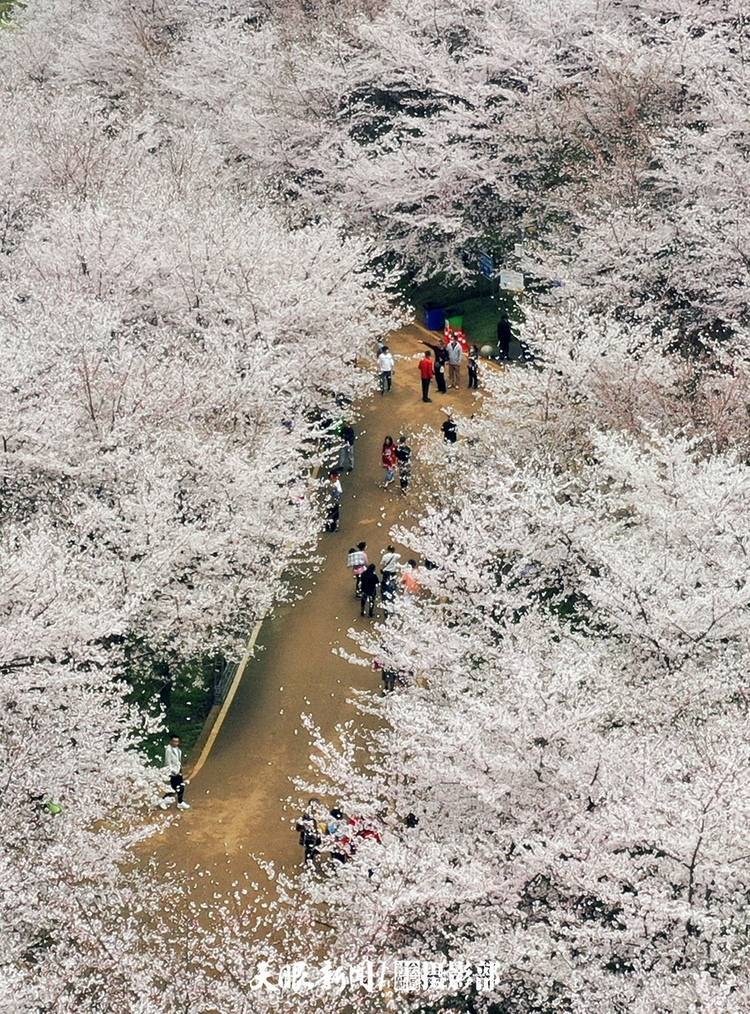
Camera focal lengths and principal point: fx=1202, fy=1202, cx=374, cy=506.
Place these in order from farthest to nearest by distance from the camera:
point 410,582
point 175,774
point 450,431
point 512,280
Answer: point 512,280
point 450,431
point 410,582
point 175,774

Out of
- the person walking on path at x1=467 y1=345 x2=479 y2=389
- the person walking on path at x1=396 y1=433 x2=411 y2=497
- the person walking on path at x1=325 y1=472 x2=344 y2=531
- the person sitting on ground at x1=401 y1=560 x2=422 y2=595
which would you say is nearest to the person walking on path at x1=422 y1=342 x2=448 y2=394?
the person walking on path at x1=467 y1=345 x2=479 y2=389

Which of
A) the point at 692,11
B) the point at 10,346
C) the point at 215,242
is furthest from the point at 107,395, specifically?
the point at 692,11

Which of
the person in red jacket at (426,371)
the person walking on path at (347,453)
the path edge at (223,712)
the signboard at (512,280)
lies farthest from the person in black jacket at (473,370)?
the path edge at (223,712)

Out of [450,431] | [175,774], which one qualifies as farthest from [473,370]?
[175,774]

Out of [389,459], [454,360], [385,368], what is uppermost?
[385,368]

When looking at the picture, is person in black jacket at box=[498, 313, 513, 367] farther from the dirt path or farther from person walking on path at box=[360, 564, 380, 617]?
person walking on path at box=[360, 564, 380, 617]

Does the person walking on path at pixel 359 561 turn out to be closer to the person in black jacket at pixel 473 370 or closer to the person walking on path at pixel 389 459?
the person walking on path at pixel 389 459

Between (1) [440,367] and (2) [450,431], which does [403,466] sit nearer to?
(2) [450,431]
